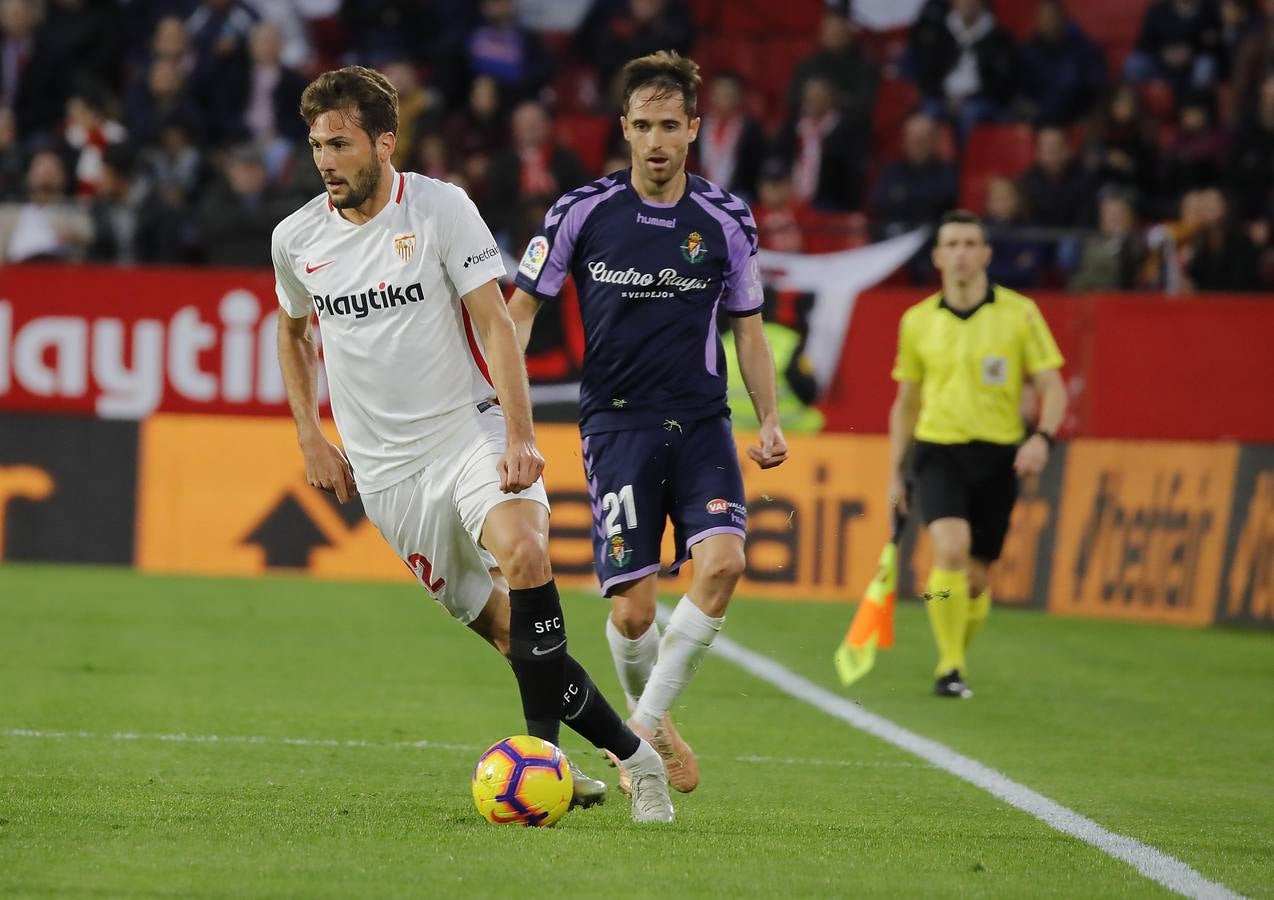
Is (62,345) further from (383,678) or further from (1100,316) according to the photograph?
(1100,316)

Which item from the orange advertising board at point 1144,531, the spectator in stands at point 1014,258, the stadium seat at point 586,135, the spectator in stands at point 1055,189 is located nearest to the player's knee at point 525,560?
the orange advertising board at point 1144,531

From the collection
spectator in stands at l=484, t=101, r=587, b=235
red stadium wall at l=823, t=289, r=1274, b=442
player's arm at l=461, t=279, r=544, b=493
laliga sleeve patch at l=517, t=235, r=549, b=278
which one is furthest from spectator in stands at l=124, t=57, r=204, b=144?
player's arm at l=461, t=279, r=544, b=493

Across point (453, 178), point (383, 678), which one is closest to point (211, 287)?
point (453, 178)

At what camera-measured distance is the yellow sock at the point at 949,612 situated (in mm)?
9773

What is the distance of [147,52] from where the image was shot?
18.5 m

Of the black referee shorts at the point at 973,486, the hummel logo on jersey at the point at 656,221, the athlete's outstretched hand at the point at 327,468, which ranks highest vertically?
the hummel logo on jersey at the point at 656,221

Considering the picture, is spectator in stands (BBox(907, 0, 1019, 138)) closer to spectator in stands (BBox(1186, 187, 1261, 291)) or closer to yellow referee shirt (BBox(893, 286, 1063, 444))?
spectator in stands (BBox(1186, 187, 1261, 291))

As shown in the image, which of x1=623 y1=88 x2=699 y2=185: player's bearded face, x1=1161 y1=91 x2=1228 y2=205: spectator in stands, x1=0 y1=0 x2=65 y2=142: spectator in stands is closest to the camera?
x1=623 y1=88 x2=699 y2=185: player's bearded face

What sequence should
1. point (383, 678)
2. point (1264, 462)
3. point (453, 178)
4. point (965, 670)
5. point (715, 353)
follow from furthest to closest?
point (453, 178) → point (1264, 462) → point (965, 670) → point (383, 678) → point (715, 353)

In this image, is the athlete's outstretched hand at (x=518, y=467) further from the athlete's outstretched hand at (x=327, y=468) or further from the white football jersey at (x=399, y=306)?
the athlete's outstretched hand at (x=327, y=468)

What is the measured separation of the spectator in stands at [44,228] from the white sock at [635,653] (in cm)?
926

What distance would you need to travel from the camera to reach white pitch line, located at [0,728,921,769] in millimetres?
7409

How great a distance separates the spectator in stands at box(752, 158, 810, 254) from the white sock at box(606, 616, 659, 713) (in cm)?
762

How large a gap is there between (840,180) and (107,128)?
20.2 feet
